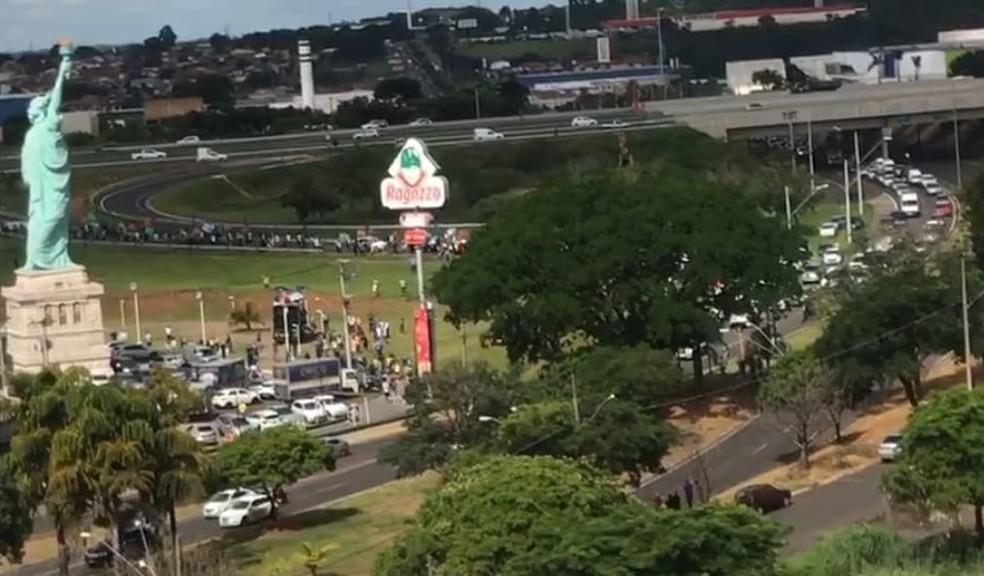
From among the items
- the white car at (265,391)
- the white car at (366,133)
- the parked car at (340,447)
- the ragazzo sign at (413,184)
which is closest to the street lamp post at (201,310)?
the white car at (265,391)

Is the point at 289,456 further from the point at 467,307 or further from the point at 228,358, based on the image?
the point at 228,358

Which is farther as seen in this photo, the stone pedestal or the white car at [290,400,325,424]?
the stone pedestal

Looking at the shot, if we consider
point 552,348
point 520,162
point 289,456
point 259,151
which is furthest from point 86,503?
point 259,151

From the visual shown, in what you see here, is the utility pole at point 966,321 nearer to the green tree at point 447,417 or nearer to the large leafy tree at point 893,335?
the large leafy tree at point 893,335

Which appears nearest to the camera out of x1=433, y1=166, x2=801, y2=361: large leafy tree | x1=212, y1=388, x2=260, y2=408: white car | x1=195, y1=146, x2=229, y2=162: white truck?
x1=433, y1=166, x2=801, y2=361: large leafy tree

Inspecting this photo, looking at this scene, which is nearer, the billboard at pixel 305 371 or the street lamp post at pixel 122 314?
the billboard at pixel 305 371

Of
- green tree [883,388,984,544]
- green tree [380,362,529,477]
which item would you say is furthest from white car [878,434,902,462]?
green tree [380,362,529,477]

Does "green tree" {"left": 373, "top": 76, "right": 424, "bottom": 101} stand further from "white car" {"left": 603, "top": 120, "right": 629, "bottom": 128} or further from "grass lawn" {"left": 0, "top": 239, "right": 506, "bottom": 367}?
"grass lawn" {"left": 0, "top": 239, "right": 506, "bottom": 367}
